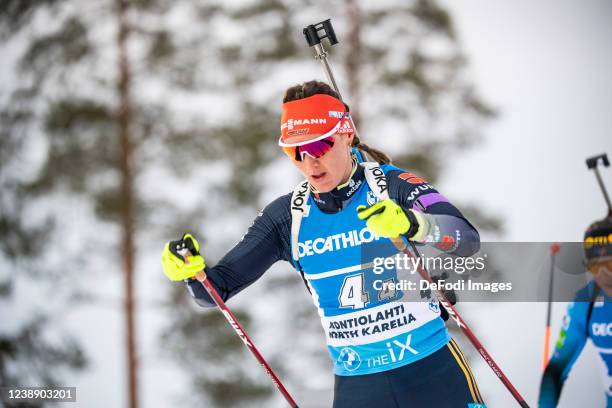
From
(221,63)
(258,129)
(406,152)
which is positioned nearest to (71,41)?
(221,63)

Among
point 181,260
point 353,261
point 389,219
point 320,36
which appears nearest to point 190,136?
point 320,36

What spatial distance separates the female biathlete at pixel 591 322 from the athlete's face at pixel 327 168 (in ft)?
7.74

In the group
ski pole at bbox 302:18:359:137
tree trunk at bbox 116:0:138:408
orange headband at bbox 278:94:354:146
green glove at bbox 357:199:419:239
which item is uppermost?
ski pole at bbox 302:18:359:137

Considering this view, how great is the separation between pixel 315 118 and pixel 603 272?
2589mm

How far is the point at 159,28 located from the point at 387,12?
3.57 m

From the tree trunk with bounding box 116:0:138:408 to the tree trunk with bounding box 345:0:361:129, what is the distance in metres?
3.53

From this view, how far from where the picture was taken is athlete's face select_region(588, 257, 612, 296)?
4.56 meters

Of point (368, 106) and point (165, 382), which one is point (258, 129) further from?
point (165, 382)

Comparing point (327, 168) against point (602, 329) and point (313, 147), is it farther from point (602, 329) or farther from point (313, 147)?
point (602, 329)

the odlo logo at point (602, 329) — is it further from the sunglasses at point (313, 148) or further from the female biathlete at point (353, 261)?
the sunglasses at point (313, 148)

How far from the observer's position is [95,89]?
10508 millimetres

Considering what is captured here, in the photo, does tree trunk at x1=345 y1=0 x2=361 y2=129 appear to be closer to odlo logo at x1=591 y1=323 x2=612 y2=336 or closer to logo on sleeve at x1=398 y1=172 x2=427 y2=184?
odlo logo at x1=591 y1=323 x2=612 y2=336

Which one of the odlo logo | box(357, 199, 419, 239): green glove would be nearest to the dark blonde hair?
box(357, 199, 419, 239): green glove

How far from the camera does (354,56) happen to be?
1000 cm
